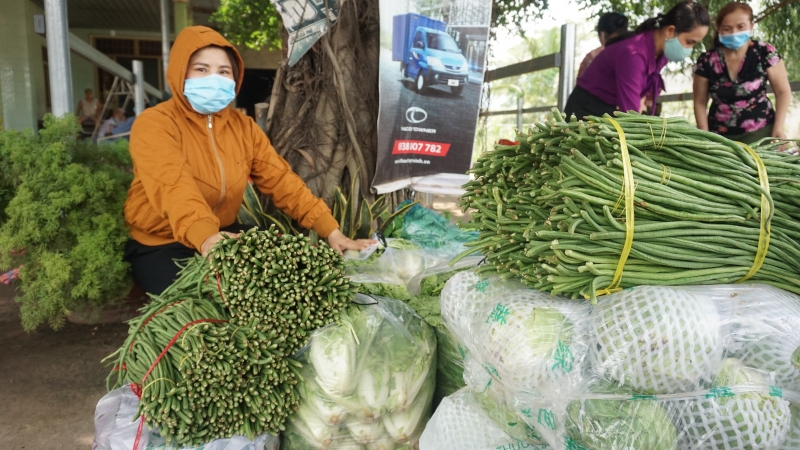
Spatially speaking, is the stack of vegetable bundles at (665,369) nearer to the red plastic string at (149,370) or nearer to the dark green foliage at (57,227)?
the red plastic string at (149,370)

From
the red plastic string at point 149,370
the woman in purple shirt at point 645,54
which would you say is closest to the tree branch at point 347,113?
the woman in purple shirt at point 645,54

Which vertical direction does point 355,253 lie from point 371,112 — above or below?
below

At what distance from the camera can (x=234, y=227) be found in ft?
9.46

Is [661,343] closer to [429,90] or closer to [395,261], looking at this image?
[395,261]

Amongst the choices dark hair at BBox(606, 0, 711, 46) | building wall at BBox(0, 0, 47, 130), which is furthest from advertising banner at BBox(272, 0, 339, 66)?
building wall at BBox(0, 0, 47, 130)

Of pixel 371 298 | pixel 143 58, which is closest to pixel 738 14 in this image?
pixel 371 298

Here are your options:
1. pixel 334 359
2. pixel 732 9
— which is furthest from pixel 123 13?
pixel 334 359

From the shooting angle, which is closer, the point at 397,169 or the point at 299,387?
the point at 299,387

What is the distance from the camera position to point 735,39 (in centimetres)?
360

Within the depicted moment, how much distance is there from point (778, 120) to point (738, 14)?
0.80 meters

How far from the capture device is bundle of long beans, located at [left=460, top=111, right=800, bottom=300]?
4.36 ft

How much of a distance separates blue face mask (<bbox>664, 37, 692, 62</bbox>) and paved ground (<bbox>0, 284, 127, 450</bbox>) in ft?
12.6

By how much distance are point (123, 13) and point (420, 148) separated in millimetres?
11255

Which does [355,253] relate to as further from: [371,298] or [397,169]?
[397,169]
